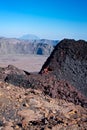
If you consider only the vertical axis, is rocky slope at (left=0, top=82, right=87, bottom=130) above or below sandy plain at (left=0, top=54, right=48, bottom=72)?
above

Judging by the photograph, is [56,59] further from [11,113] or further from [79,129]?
[79,129]

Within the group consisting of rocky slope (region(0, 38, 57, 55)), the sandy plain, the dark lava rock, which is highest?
the dark lava rock

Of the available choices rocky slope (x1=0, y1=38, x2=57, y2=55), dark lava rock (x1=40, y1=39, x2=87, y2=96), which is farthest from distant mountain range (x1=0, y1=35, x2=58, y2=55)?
dark lava rock (x1=40, y1=39, x2=87, y2=96)

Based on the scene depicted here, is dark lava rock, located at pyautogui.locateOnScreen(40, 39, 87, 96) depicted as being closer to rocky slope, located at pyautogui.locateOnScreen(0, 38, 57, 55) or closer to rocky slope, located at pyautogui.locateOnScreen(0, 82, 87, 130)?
rocky slope, located at pyautogui.locateOnScreen(0, 82, 87, 130)

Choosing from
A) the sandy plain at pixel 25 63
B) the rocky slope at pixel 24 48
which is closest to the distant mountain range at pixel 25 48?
the rocky slope at pixel 24 48

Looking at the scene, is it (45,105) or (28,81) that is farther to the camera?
(28,81)

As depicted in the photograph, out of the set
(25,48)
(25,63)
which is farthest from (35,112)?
(25,48)

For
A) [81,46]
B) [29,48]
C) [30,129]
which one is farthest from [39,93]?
[29,48]

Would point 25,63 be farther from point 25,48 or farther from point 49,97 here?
point 49,97

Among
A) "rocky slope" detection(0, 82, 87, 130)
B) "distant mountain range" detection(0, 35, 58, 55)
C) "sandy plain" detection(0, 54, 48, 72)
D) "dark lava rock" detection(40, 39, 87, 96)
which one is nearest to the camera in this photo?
"rocky slope" detection(0, 82, 87, 130)
